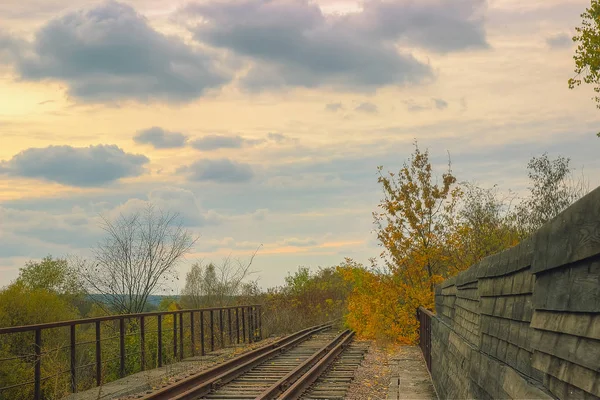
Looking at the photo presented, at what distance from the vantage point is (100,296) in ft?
93.2

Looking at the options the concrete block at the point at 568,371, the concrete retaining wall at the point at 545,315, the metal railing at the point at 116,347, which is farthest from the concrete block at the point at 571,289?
the metal railing at the point at 116,347

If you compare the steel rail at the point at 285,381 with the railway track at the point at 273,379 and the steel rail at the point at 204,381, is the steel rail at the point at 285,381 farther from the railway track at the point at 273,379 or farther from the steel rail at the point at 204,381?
the steel rail at the point at 204,381

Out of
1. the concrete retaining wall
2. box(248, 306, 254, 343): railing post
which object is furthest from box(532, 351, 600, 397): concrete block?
box(248, 306, 254, 343): railing post

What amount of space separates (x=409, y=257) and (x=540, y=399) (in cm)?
2410

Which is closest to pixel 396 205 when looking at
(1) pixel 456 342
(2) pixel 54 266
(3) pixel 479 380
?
(1) pixel 456 342

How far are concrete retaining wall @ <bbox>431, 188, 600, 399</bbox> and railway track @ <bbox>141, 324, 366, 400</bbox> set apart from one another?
7432mm

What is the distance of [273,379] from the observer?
1573cm

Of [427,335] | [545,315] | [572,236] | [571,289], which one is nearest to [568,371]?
[571,289]

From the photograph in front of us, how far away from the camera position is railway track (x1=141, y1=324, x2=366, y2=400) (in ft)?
43.3

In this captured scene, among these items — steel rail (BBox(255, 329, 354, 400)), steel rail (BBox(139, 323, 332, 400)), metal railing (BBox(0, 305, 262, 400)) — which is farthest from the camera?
metal railing (BBox(0, 305, 262, 400))

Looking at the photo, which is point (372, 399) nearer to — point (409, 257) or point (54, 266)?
point (409, 257)

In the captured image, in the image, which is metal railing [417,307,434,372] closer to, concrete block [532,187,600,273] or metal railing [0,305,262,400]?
metal railing [0,305,262,400]

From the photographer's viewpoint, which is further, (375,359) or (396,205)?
(396,205)

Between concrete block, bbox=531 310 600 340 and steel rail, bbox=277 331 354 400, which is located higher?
concrete block, bbox=531 310 600 340
